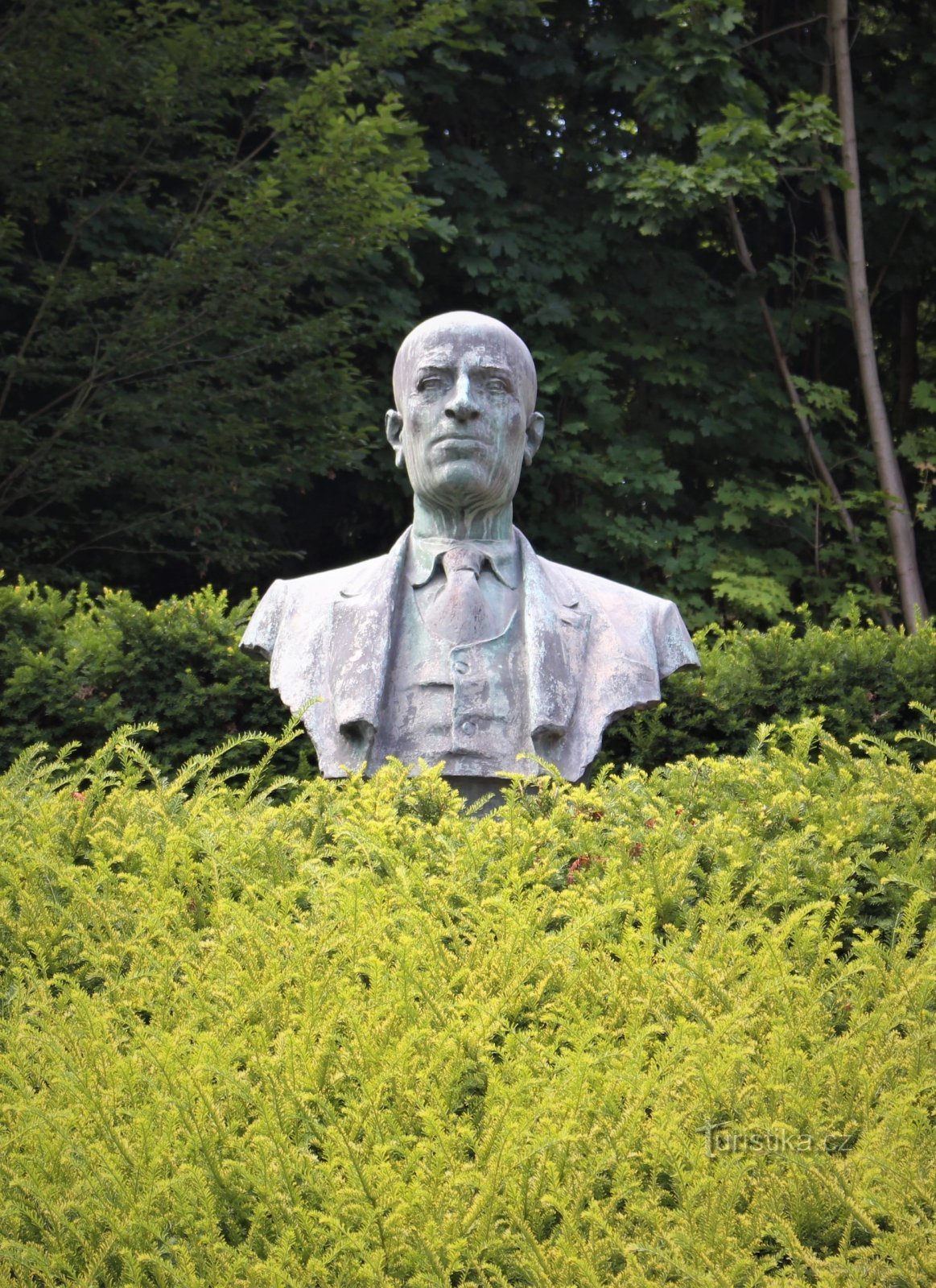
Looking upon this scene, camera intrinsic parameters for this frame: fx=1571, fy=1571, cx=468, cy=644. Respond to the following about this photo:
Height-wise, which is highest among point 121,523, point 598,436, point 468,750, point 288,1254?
point 598,436

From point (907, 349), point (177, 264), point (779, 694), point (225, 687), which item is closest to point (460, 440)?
point (225, 687)

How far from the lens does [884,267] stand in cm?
1288

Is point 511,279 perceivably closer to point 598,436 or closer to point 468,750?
point 598,436

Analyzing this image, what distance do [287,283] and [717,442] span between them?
420cm

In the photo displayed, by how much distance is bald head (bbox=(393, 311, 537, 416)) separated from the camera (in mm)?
5148

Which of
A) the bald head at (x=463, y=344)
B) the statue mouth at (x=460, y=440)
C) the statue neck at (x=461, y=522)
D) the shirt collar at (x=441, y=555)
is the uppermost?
the bald head at (x=463, y=344)

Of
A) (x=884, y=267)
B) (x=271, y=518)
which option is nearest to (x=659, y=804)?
(x=271, y=518)

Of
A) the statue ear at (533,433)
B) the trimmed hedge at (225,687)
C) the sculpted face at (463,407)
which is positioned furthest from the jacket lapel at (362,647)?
the trimmed hedge at (225,687)

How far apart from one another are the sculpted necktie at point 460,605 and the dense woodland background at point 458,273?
15.2 ft

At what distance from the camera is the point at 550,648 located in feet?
16.8

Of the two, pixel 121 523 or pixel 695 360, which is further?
pixel 695 360

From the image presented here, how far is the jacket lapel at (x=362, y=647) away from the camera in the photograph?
5.00 m

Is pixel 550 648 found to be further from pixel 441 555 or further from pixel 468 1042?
pixel 468 1042

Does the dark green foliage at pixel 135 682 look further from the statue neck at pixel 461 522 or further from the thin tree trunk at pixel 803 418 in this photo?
the thin tree trunk at pixel 803 418
